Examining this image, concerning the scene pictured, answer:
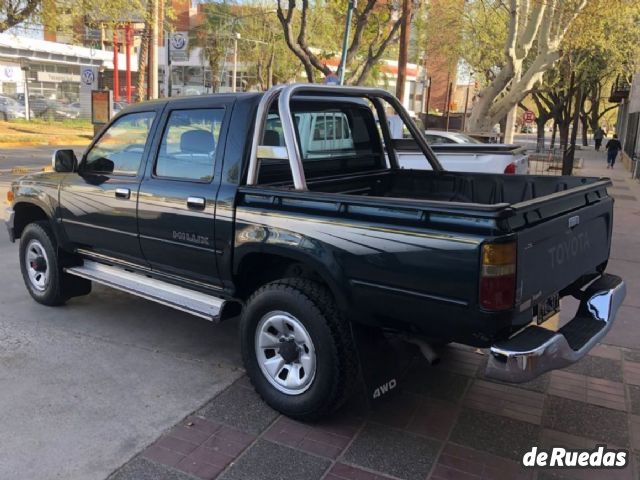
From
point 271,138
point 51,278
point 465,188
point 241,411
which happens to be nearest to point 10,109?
point 51,278

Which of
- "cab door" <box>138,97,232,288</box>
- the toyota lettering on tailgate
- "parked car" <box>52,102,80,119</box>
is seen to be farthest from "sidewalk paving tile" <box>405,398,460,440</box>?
"parked car" <box>52,102,80,119</box>

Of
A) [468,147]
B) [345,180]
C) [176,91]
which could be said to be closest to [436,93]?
[176,91]

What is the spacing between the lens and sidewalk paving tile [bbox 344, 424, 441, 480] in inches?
124

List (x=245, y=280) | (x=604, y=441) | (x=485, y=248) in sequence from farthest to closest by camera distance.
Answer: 1. (x=245, y=280)
2. (x=604, y=441)
3. (x=485, y=248)

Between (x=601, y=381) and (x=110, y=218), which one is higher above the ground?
(x=110, y=218)

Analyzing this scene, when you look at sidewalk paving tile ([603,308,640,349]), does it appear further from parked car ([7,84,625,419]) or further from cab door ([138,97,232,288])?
cab door ([138,97,232,288])

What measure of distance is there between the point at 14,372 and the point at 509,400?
11.0 feet

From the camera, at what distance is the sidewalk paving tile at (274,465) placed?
307 cm

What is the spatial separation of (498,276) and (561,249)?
2.51 feet

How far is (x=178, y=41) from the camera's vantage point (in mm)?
20844

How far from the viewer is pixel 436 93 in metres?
85.7

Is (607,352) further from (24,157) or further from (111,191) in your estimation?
(24,157)

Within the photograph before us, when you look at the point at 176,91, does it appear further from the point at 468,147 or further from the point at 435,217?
the point at 435,217

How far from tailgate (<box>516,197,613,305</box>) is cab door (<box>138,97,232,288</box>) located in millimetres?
1948
